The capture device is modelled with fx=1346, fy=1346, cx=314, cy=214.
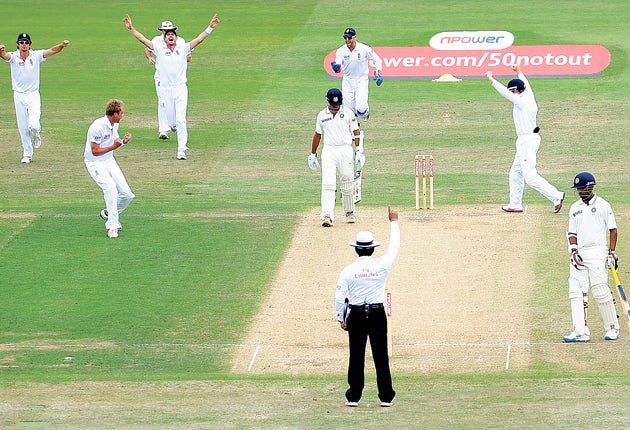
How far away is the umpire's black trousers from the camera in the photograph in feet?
42.4

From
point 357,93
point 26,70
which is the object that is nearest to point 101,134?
point 26,70

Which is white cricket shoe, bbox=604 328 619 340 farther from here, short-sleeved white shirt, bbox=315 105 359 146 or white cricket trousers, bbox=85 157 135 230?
white cricket trousers, bbox=85 157 135 230

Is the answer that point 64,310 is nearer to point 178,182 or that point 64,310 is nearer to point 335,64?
point 178,182

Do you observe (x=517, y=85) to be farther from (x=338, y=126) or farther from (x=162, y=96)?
(x=162, y=96)

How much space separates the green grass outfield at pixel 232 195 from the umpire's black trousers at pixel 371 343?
0.96 ft

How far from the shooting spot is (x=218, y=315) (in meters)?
16.8

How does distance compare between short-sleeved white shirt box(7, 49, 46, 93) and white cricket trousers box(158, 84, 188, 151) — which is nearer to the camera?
short-sleeved white shirt box(7, 49, 46, 93)

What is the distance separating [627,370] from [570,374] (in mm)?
715

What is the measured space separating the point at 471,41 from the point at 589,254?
19309 mm

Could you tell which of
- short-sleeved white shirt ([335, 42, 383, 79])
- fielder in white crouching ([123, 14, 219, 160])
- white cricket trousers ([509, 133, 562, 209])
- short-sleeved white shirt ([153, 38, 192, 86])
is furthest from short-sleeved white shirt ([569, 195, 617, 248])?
short-sleeved white shirt ([153, 38, 192, 86])

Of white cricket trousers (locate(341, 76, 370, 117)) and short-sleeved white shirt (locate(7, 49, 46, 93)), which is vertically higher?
short-sleeved white shirt (locate(7, 49, 46, 93))

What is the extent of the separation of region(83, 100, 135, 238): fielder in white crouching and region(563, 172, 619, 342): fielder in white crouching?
6.70 metres

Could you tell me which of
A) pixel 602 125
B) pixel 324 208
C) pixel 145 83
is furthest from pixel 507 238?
pixel 145 83

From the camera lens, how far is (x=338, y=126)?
20.2 m
